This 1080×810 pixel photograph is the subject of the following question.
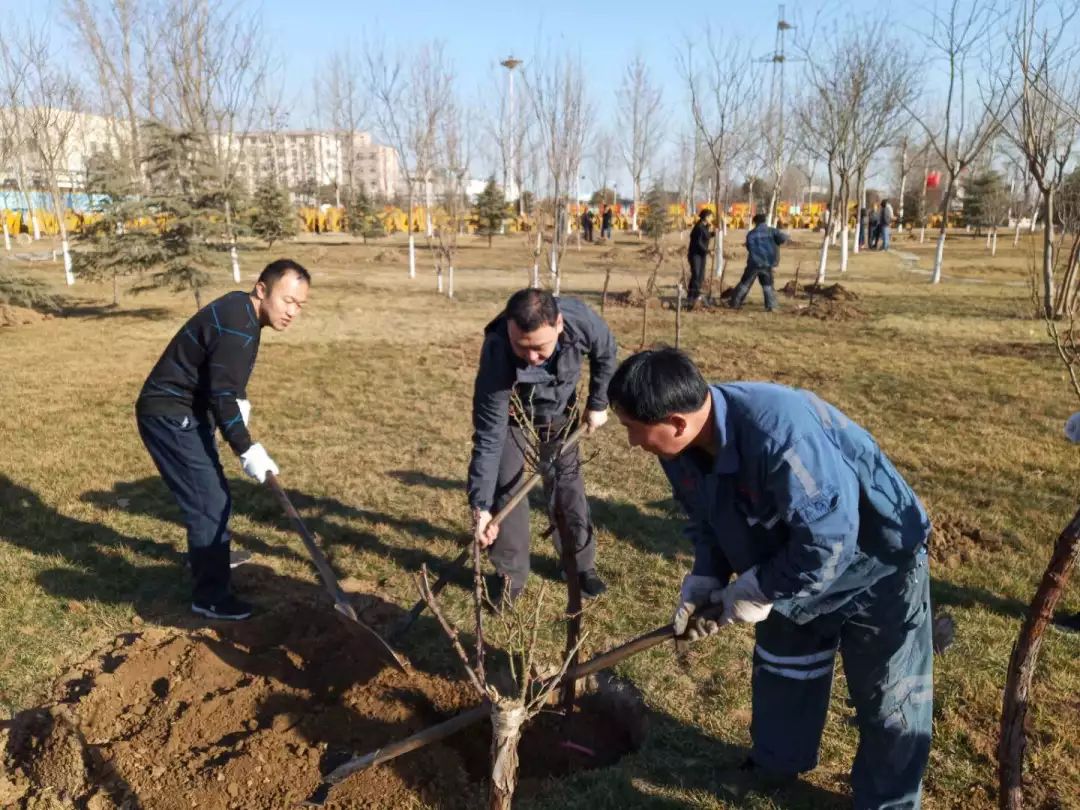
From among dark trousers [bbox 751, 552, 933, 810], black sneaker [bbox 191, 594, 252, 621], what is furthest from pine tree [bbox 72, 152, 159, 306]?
dark trousers [bbox 751, 552, 933, 810]

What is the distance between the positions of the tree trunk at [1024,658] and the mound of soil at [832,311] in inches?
442

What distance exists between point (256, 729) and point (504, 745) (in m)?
1.51

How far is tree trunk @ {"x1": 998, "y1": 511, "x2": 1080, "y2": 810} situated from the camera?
1.92 meters

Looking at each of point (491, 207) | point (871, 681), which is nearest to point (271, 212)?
point (491, 207)

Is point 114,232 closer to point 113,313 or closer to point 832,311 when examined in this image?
point 113,313

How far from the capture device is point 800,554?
2000 millimetres

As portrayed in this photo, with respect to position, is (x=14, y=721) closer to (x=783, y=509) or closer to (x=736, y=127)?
(x=783, y=509)

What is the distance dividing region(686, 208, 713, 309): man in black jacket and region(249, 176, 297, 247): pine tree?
15.4m

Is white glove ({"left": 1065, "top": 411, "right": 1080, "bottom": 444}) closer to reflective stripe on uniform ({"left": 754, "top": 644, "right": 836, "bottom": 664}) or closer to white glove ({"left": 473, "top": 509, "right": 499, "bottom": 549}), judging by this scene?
reflective stripe on uniform ({"left": 754, "top": 644, "right": 836, "bottom": 664})

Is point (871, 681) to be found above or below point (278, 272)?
below

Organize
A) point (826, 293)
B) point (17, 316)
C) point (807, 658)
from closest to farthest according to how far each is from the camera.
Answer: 1. point (807, 658)
2. point (17, 316)
3. point (826, 293)

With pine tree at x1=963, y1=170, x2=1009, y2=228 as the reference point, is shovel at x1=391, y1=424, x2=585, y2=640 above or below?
below

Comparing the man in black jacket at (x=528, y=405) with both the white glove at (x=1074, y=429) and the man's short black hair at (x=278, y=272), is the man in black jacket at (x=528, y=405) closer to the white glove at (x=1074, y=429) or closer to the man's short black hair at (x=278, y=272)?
the man's short black hair at (x=278, y=272)

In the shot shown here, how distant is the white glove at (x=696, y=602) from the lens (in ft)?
7.86
